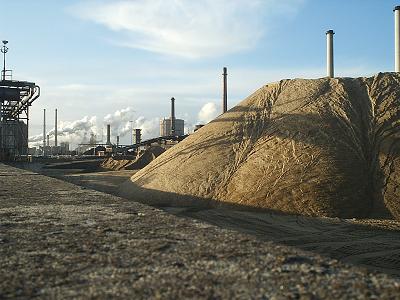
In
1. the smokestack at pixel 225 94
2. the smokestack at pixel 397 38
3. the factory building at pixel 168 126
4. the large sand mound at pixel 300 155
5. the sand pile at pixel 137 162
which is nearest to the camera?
the large sand mound at pixel 300 155

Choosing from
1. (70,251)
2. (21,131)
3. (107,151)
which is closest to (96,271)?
(70,251)

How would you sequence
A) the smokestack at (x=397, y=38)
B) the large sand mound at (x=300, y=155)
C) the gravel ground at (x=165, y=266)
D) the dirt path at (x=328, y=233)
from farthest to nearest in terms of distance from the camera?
the smokestack at (x=397, y=38)
the large sand mound at (x=300, y=155)
the dirt path at (x=328, y=233)
the gravel ground at (x=165, y=266)

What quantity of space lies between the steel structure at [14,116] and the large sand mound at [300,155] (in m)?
20.9

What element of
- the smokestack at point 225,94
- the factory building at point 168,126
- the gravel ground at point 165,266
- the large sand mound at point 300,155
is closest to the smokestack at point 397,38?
the large sand mound at point 300,155

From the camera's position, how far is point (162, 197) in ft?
34.3

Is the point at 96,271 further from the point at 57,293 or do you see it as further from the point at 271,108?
the point at 271,108

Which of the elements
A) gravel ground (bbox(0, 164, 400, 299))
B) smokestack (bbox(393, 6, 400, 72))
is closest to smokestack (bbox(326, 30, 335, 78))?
smokestack (bbox(393, 6, 400, 72))

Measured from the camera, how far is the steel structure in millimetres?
29266

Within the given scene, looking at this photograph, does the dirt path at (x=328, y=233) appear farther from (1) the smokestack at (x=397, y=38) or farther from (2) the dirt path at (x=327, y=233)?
(1) the smokestack at (x=397, y=38)

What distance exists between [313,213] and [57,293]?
306 inches

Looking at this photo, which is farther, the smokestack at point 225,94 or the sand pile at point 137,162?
the smokestack at point 225,94

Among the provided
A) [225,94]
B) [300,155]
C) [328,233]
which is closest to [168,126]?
[225,94]

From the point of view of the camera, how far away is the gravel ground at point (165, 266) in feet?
5.08

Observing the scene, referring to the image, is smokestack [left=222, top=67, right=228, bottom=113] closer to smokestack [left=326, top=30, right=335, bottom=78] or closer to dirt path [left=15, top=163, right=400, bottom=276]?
smokestack [left=326, top=30, right=335, bottom=78]
